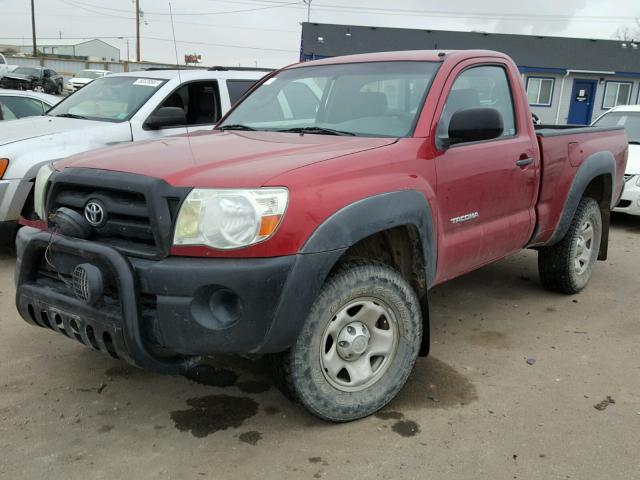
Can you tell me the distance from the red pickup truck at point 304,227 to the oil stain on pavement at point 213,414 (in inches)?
16.1

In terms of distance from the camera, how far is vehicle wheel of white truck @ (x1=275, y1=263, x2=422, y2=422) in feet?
9.16

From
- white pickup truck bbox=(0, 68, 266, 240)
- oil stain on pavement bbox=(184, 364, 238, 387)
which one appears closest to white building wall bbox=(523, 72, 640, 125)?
white pickup truck bbox=(0, 68, 266, 240)

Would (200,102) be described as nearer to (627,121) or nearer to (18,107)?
(18,107)

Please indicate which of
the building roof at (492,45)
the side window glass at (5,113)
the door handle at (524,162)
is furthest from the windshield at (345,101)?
the building roof at (492,45)

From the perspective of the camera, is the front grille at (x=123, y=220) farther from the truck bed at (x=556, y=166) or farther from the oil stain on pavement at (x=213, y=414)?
the truck bed at (x=556, y=166)

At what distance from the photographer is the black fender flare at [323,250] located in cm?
257

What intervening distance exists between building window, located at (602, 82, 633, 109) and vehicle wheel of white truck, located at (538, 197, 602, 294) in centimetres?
2774

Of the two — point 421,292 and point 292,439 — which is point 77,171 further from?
point 421,292

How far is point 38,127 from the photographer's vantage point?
601 centimetres

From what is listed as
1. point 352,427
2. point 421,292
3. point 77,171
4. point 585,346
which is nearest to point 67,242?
point 77,171

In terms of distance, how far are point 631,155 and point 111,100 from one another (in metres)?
6.74

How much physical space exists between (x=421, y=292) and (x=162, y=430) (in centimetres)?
153

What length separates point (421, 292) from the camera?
11.0 ft

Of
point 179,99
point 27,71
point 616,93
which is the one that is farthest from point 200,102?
point 27,71
